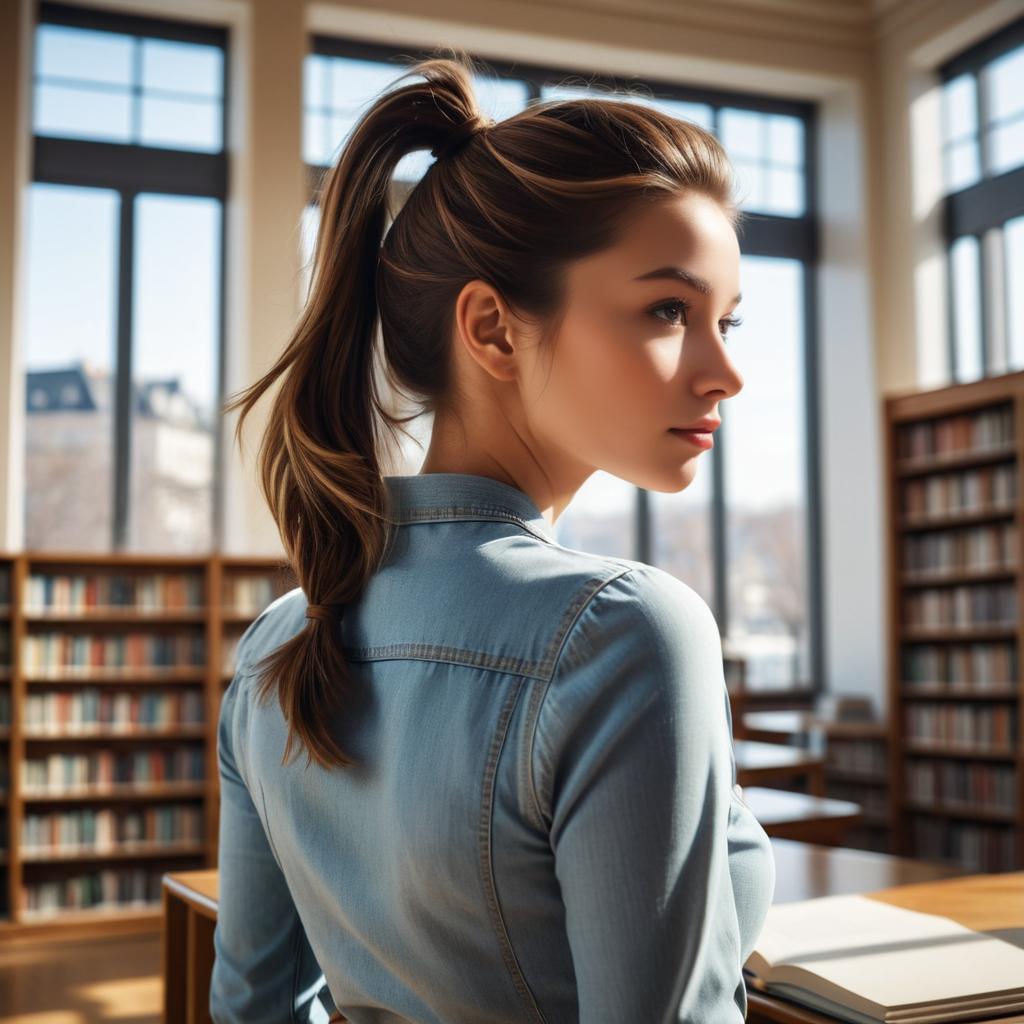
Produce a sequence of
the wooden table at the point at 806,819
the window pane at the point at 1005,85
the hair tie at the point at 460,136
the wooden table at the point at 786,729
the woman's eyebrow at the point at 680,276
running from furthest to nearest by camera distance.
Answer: the window pane at the point at 1005,85 < the wooden table at the point at 786,729 < the wooden table at the point at 806,819 < the hair tie at the point at 460,136 < the woman's eyebrow at the point at 680,276

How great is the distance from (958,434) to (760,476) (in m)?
2.09

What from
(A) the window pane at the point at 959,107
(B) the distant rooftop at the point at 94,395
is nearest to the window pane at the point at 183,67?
(B) the distant rooftop at the point at 94,395

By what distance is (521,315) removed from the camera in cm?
79

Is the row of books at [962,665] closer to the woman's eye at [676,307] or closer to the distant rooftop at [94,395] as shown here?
the distant rooftop at [94,395]

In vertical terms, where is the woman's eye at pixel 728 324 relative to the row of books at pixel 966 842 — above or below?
above

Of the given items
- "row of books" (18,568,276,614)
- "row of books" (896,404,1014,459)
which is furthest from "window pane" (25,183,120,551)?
"row of books" (896,404,1014,459)

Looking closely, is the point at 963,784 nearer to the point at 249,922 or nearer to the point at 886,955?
the point at 886,955

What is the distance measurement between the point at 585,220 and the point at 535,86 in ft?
25.9

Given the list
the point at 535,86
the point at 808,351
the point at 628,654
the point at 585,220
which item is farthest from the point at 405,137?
the point at 808,351

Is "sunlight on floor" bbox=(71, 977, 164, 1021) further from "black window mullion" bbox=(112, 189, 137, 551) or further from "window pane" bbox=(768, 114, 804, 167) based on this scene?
"window pane" bbox=(768, 114, 804, 167)

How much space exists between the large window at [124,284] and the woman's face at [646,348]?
657cm

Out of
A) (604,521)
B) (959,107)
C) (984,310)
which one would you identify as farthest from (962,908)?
(959,107)

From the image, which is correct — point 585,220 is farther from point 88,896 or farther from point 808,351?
point 808,351

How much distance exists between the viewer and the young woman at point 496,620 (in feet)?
2.06
